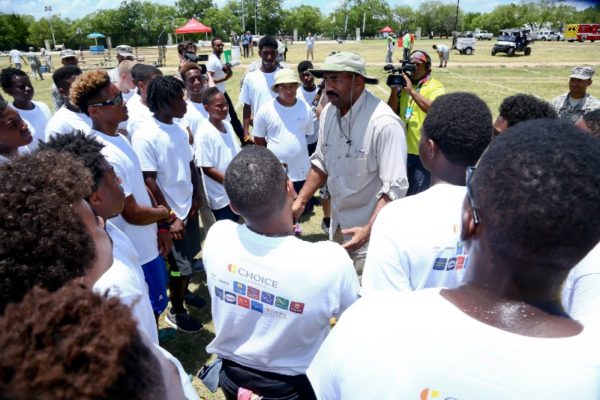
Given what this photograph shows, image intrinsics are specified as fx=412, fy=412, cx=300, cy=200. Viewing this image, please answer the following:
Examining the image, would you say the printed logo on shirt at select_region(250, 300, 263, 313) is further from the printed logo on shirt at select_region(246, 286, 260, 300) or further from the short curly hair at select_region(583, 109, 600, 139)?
the short curly hair at select_region(583, 109, 600, 139)

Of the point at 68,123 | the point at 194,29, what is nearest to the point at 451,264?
the point at 68,123

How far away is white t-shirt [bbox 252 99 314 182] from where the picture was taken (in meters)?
5.29

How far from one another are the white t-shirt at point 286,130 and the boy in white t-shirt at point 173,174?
4.86 feet

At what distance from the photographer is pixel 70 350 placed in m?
0.71

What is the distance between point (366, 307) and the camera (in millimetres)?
1170

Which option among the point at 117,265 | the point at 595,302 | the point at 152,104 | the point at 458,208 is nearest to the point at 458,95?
the point at 458,208

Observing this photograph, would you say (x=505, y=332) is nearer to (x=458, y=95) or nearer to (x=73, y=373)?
(x=73, y=373)

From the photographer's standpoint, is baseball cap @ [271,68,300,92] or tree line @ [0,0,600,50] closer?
baseball cap @ [271,68,300,92]

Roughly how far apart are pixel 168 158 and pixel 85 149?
1.34m

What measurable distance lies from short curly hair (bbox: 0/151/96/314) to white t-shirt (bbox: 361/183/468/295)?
3.99 ft

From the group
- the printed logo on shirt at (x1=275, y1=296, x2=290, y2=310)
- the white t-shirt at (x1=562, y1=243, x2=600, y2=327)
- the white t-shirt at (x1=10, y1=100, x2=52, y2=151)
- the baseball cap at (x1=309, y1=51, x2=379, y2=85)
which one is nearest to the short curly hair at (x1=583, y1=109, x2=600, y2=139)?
the white t-shirt at (x1=562, y1=243, x2=600, y2=327)

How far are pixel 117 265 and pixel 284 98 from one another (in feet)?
12.9

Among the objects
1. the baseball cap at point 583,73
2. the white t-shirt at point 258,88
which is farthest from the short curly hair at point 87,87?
the baseball cap at point 583,73

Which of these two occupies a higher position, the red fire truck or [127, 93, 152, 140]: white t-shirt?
the red fire truck
